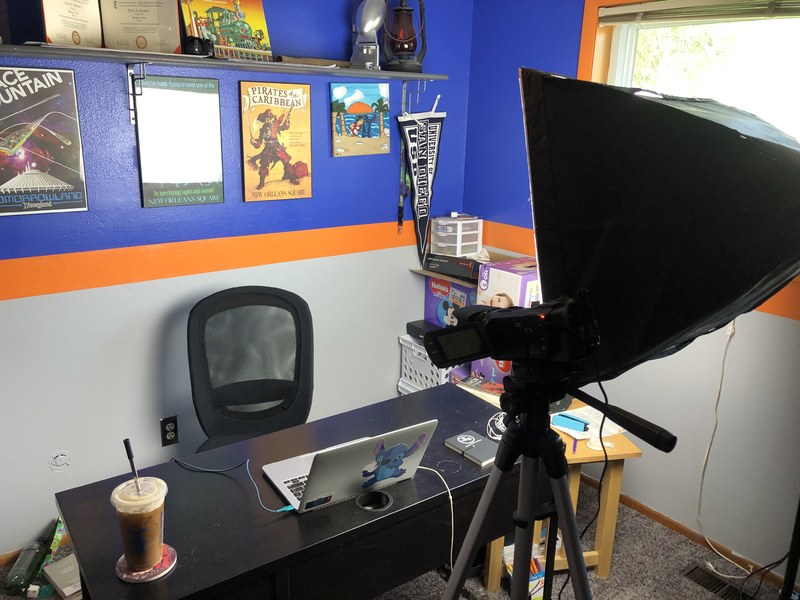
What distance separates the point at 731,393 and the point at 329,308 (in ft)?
5.70

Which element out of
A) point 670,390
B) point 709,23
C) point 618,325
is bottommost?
point 670,390

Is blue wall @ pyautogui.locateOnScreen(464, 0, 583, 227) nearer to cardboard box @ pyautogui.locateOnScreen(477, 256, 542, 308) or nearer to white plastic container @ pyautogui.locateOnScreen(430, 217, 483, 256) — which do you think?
white plastic container @ pyautogui.locateOnScreen(430, 217, 483, 256)

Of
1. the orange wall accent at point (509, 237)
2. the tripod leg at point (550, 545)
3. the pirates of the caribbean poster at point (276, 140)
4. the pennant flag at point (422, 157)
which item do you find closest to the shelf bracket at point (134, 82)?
the pirates of the caribbean poster at point (276, 140)

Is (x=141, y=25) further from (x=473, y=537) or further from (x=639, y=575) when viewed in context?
(x=639, y=575)

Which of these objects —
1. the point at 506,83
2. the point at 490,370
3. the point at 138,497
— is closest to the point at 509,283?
the point at 490,370

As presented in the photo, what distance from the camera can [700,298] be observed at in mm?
1019

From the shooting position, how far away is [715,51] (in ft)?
8.03

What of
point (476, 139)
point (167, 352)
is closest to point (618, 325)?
point (167, 352)

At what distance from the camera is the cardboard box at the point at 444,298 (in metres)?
3.19

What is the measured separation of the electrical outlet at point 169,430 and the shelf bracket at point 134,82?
1.22 m

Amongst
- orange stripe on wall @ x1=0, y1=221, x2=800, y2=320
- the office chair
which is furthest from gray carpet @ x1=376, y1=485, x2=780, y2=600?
orange stripe on wall @ x1=0, y1=221, x2=800, y2=320

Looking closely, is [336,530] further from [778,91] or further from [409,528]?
[778,91]

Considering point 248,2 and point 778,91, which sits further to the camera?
point 248,2

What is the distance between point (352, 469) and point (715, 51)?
6.74 feet
